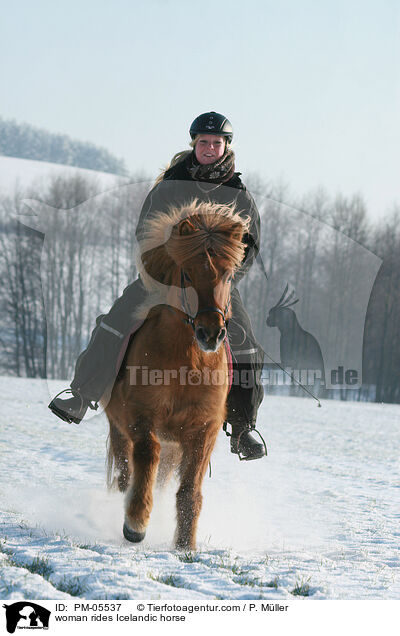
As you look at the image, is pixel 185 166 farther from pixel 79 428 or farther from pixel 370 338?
pixel 370 338

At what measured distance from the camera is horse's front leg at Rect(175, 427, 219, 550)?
15.0ft

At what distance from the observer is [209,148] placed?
16.4 ft

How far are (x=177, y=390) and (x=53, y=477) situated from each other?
4.16m

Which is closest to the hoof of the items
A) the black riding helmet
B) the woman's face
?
the woman's face

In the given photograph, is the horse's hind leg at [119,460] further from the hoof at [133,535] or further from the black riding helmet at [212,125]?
the black riding helmet at [212,125]

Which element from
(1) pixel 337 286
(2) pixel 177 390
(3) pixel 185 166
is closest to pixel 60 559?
(2) pixel 177 390

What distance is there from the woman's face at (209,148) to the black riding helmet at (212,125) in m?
0.05

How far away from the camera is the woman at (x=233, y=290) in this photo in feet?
16.3

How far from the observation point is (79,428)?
13.5 meters

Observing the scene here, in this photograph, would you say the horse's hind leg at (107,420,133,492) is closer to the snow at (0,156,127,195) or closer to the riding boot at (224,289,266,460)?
the riding boot at (224,289,266,460)

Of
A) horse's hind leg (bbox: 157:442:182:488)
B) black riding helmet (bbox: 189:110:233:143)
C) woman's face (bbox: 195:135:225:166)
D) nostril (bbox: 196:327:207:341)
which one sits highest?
black riding helmet (bbox: 189:110:233:143)

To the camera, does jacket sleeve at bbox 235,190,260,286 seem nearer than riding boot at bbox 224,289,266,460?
Yes

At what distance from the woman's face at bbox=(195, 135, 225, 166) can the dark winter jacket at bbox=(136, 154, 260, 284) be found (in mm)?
158

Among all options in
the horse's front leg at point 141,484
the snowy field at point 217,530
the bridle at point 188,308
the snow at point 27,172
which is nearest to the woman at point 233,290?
the horse's front leg at point 141,484
